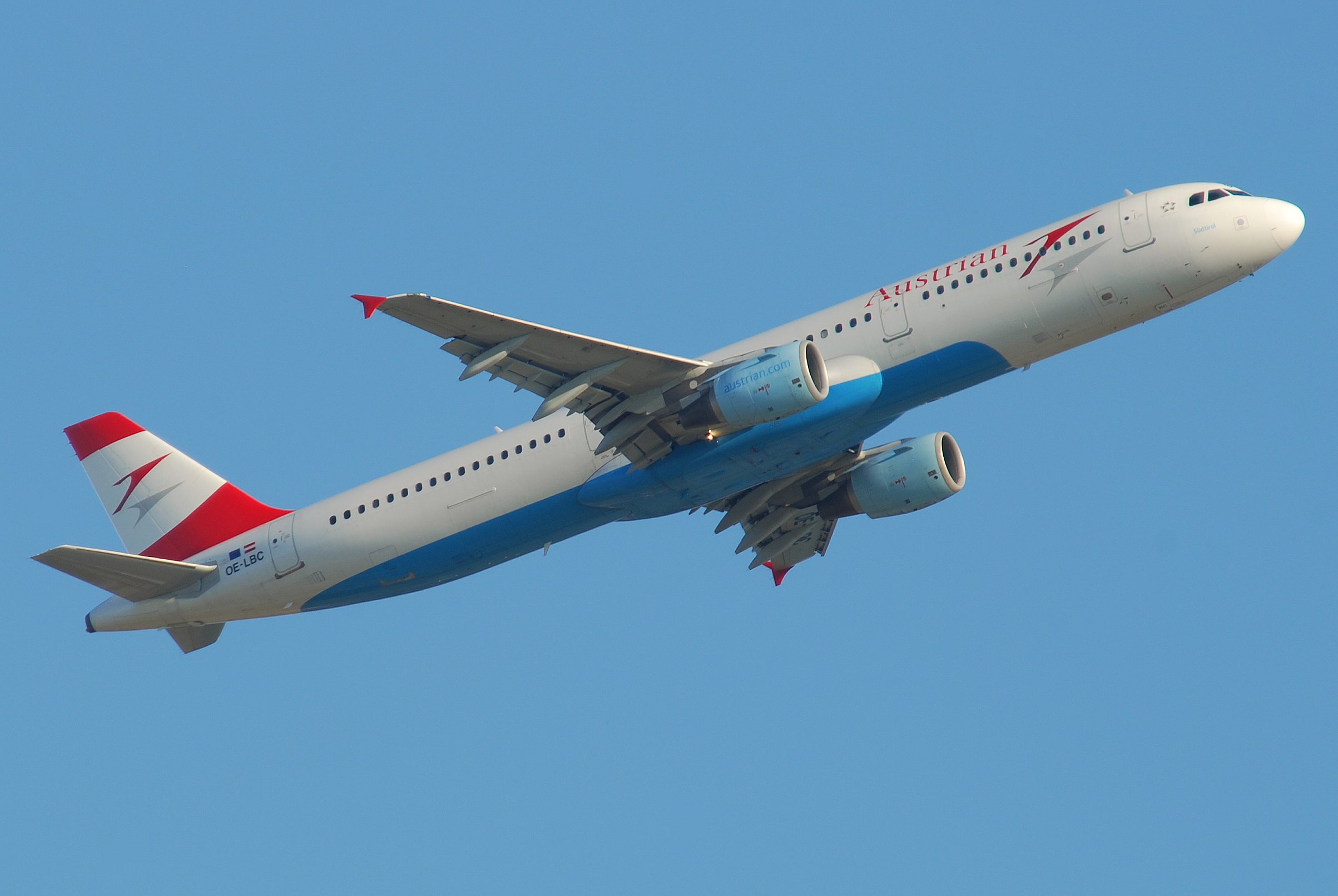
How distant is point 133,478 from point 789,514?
2116 centimetres

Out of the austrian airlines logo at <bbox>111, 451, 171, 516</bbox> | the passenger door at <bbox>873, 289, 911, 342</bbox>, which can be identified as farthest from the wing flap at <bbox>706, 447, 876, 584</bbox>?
the austrian airlines logo at <bbox>111, 451, 171, 516</bbox>

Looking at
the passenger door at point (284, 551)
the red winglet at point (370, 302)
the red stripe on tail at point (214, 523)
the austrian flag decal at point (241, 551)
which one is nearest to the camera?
the red winglet at point (370, 302)

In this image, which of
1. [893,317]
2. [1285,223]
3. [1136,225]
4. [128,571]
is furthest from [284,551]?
[1285,223]

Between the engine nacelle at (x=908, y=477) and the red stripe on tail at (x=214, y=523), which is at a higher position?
the red stripe on tail at (x=214, y=523)

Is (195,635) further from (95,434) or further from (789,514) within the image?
(789,514)

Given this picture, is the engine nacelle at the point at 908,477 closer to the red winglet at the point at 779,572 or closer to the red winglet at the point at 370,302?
the red winglet at the point at 779,572

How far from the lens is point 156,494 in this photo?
47.5m

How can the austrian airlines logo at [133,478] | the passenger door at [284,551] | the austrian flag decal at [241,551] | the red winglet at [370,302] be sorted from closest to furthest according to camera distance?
the red winglet at [370,302] → the passenger door at [284,551] → the austrian flag decal at [241,551] → the austrian airlines logo at [133,478]

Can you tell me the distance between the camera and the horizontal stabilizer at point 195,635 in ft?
152

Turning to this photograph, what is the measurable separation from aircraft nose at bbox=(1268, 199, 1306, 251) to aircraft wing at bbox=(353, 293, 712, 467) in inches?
573

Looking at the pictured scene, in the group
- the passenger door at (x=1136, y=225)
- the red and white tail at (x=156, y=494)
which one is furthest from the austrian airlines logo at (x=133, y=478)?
the passenger door at (x=1136, y=225)

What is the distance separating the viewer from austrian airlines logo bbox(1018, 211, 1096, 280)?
125 feet

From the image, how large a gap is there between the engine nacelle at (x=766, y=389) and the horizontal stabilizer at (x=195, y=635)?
18.5m

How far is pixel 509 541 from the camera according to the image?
4222 cm
